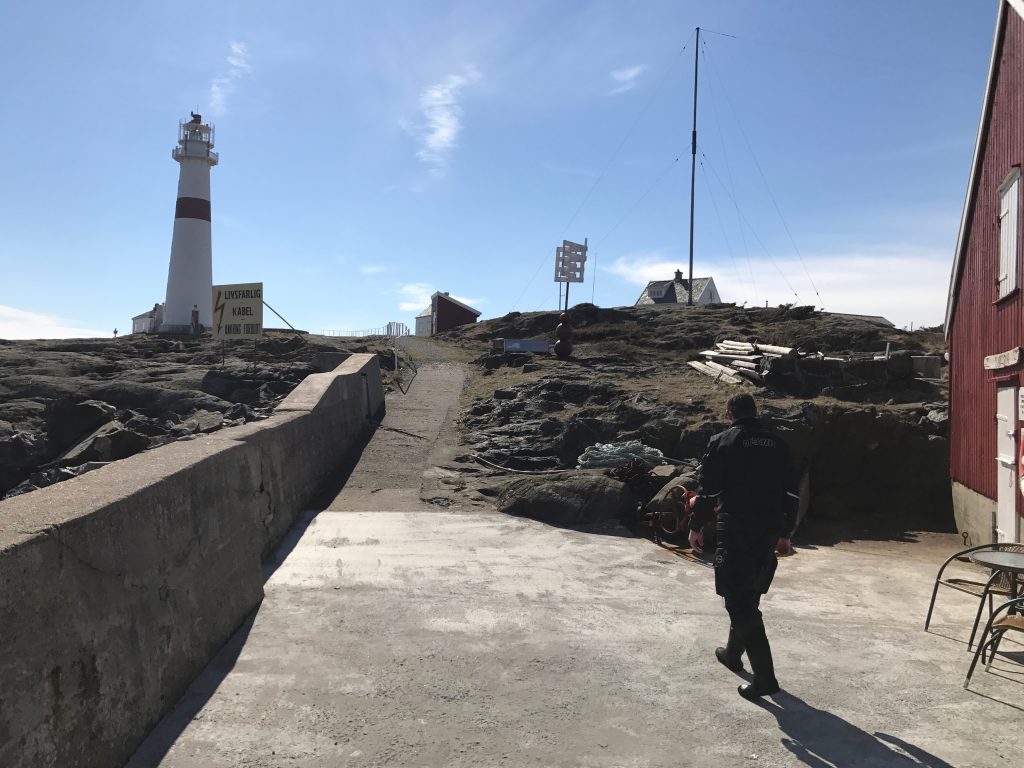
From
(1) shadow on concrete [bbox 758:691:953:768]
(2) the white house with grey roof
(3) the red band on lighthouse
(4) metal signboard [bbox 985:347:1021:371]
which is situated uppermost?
(3) the red band on lighthouse

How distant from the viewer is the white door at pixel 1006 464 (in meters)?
8.24

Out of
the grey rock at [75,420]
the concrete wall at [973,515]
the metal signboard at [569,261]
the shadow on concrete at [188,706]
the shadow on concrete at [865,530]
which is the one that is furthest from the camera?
the metal signboard at [569,261]

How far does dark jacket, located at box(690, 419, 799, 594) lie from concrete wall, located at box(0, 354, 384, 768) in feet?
9.67

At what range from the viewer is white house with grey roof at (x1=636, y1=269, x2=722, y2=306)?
5262 cm

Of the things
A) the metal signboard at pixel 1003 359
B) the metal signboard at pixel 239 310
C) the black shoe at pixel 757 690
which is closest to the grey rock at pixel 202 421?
the metal signboard at pixel 239 310

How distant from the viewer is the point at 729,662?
4531 mm

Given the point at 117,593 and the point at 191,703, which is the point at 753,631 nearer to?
the point at 191,703

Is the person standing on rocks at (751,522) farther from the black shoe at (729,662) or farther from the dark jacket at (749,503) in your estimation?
the black shoe at (729,662)

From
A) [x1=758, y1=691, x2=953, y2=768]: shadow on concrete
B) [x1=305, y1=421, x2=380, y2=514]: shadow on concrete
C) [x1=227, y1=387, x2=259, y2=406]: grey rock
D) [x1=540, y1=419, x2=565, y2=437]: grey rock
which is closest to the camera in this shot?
[x1=758, y1=691, x2=953, y2=768]: shadow on concrete

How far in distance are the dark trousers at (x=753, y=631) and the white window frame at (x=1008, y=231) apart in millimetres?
6048

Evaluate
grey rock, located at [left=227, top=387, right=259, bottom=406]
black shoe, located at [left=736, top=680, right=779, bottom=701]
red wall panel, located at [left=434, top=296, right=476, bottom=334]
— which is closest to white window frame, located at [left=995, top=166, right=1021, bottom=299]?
black shoe, located at [left=736, top=680, right=779, bottom=701]

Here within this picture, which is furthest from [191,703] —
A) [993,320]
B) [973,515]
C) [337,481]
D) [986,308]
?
[986,308]

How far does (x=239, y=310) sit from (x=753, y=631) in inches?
501

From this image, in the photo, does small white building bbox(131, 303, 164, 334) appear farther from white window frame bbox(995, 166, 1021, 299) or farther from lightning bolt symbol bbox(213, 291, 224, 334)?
white window frame bbox(995, 166, 1021, 299)
